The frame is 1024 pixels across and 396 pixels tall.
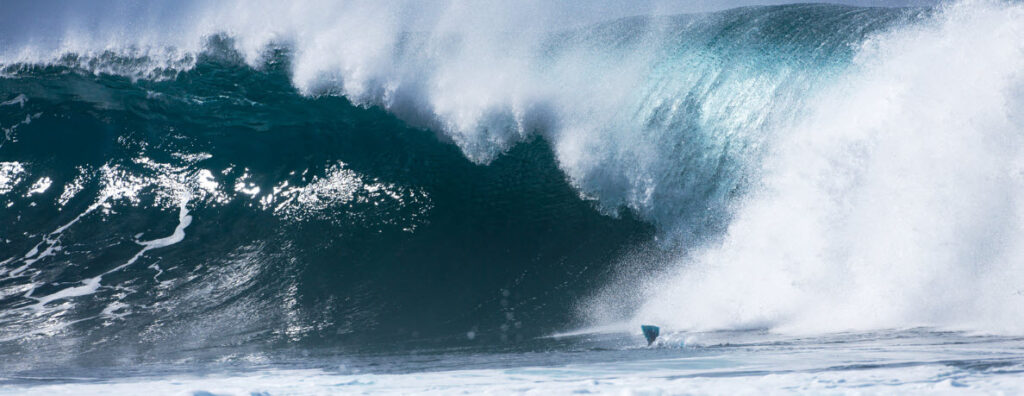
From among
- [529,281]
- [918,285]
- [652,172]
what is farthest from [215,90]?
[918,285]

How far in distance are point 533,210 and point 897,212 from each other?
4.16 m

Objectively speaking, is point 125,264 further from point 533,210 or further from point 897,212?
point 897,212

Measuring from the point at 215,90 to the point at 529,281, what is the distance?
20.2 feet

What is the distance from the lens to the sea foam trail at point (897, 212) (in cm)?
543

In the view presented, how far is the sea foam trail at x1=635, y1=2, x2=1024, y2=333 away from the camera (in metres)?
5.43

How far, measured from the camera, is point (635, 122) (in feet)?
30.2

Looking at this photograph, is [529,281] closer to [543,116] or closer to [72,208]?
[543,116]

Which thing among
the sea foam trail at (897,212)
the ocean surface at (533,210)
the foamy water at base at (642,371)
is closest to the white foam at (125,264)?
the ocean surface at (533,210)

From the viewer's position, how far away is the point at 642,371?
4.00 metres

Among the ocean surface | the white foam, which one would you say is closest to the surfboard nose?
the ocean surface

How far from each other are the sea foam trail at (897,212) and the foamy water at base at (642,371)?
A: 0.72 meters

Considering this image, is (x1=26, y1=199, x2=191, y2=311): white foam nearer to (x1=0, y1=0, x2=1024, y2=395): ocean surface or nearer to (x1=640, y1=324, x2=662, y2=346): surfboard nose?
(x1=0, y1=0, x2=1024, y2=395): ocean surface

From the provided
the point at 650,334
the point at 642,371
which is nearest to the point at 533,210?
the point at 650,334

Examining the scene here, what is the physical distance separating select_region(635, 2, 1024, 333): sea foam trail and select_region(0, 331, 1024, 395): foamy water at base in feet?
2.36
